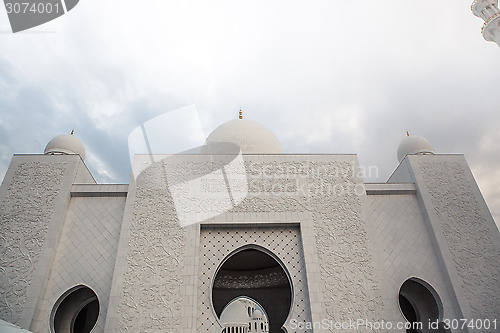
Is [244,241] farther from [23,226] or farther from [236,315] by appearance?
[236,315]

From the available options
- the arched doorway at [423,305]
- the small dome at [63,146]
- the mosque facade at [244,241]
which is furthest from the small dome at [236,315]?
the small dome at [63,146]

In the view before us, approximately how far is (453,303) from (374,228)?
170cm

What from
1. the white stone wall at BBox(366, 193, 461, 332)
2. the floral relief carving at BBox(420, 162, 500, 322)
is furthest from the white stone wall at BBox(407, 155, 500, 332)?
the white stone wall at BBox(366, 193, 461, 332)

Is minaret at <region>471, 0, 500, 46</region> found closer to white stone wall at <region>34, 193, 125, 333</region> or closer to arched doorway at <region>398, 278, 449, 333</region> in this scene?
Answer: arched doorway at <region>398, 278, 449, 333</region>

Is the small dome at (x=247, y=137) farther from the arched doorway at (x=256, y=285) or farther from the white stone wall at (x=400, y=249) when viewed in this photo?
the arched doorway at (x=256, y=285)

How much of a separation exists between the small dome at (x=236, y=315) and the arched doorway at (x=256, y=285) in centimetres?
707

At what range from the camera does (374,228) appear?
6.00m

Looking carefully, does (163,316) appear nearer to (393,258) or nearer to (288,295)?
(393,258)

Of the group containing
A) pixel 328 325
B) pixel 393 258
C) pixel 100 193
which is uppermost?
pixel 100 193

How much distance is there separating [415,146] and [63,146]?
8170mm

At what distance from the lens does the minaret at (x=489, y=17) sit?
290 inches

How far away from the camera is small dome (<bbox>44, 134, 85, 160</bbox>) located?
7.13m

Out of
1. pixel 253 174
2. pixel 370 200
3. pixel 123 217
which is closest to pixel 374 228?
pixel 370 200

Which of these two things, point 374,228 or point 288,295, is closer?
point 374,228
